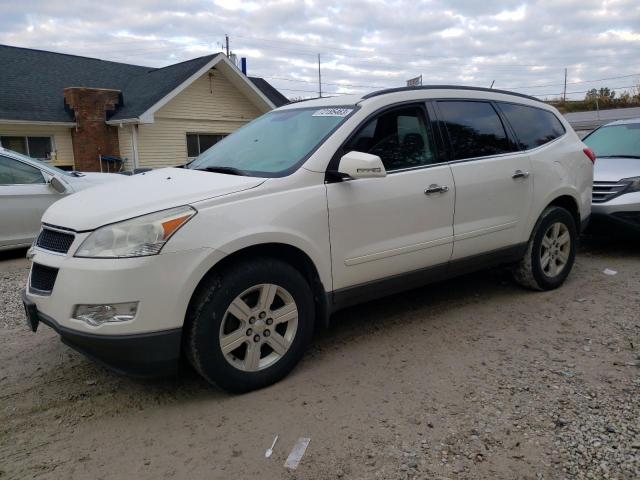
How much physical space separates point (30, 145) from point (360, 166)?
15222 millimetres

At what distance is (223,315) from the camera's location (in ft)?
10.0

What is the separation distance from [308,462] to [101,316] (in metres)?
1.32

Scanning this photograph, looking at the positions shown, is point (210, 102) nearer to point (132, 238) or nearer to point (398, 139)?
point (398, 139)

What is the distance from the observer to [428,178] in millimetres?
4016

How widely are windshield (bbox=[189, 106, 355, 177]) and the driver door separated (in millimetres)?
257

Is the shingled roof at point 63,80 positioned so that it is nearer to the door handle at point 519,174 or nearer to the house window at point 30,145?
the house window at point 30,145

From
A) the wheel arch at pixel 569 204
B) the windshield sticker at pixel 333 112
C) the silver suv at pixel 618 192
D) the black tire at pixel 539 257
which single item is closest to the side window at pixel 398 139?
the windshield sticker at pixel 333 112

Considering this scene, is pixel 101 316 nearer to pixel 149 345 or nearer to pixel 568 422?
pixel 149 345

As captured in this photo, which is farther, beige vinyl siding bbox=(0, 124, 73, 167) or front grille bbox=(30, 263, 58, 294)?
beige vinyl siding bbox=(0, 124, 73, 167)

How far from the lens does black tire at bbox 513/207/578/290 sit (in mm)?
4934

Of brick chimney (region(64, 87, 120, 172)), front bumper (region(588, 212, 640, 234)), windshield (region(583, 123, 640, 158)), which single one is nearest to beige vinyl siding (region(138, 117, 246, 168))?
brick chimney (region(64, 87, 120, 172))

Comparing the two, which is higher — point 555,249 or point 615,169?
point 615,169

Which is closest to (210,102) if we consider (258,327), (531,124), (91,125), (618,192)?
(91,125)

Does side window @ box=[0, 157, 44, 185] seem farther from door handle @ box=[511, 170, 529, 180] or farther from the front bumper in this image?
the front bumper
